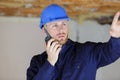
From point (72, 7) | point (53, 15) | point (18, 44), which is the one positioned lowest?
point (18, 44)

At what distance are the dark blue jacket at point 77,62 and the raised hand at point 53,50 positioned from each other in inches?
1.7

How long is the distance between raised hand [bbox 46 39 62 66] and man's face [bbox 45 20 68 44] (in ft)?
0.40

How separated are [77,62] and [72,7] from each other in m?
1.82

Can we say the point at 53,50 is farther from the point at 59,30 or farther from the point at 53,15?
the point at 53,15

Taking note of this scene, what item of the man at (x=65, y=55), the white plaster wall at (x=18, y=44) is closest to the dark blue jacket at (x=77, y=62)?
the man at (x=65, y=55)

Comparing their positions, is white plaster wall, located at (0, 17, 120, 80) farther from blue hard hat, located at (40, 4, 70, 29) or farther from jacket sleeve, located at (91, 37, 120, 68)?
jacket sleeve, located at (91, 37, 120, 68)

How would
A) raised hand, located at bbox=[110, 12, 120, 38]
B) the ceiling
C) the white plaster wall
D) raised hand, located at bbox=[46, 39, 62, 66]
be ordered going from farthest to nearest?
the white plaster wall
the ceiling
raised hand, located at bbox=[46, 39, 62, 66]
raised hand, located at bbox=[110, 12, 120, 38]

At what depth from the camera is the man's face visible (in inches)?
76.0

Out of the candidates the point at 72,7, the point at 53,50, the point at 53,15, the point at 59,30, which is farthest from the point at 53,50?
the point at 72,7

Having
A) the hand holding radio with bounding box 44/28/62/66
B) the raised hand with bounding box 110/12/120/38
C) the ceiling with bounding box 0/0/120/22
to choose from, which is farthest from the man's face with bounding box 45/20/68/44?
the ceiling with bounding box 0/0/120/22

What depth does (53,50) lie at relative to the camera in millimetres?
1784

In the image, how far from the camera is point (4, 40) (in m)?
4.10

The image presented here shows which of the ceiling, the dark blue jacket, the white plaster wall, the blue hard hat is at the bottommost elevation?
the white plaster wall

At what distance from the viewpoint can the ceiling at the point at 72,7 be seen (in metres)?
3.49
